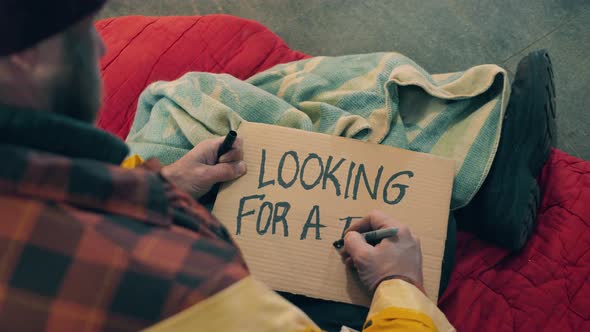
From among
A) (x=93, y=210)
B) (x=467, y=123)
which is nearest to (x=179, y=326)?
(x=93, y=210)

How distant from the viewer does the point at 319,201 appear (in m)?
0.82

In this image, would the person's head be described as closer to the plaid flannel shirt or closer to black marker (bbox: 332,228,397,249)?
the plaid flannel shirt

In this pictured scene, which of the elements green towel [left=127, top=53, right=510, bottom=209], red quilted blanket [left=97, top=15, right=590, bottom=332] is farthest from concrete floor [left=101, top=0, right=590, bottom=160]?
green towel [left=127, top=53, right=510, bottom=209]

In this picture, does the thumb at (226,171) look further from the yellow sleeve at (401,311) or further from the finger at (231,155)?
the yellow sleeve at (401,311)

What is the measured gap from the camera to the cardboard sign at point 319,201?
30.7 inches

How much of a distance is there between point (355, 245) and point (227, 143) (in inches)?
10.3

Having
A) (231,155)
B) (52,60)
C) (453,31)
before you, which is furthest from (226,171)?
(453,31)

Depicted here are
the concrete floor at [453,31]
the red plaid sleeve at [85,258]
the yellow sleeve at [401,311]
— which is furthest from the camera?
the concrete floor at [453,31]

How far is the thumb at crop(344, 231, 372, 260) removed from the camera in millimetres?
738

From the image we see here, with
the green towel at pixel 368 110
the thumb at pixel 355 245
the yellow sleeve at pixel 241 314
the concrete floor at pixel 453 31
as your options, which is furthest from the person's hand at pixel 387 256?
the concrete floor at pixel 453 31

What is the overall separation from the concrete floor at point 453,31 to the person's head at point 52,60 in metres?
1.05

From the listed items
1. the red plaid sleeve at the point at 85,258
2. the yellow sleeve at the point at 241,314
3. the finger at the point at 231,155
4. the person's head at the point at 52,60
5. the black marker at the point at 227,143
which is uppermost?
the person's head at the point at 52,60

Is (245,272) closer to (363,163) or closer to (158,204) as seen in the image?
(158,204)

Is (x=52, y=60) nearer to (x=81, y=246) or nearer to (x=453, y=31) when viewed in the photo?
(x=81, y=246)
